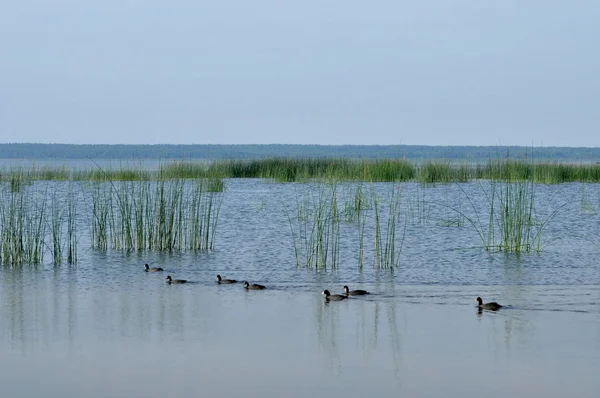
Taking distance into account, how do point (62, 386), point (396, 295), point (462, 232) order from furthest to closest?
Answer: point (462, 232)
point (396, 295)
point (62, 386)

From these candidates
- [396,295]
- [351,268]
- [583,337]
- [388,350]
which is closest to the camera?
[388,350]

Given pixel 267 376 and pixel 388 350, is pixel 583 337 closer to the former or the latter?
pixel 388 350

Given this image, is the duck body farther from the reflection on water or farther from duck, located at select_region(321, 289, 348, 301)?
duck, located at select_region(321, 289, 348, 301)

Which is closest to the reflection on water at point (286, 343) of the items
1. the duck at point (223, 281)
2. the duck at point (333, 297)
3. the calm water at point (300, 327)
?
the calm water at point (300, 327)

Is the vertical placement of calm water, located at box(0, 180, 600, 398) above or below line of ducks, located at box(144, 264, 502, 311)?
below

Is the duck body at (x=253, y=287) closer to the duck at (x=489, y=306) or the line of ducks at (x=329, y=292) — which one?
the line of ducks at (x=329, y=292)

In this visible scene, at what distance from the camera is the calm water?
6020 millimetres

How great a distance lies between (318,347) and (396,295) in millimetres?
2771

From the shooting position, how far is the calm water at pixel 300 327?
19.7 ft

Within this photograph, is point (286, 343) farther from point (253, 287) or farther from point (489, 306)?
point (253, 287)

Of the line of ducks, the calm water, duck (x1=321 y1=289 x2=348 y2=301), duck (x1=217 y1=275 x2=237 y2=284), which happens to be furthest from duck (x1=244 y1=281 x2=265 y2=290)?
duck (x1=321 y1=289 x2=348 y2=301)

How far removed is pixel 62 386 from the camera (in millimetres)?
5934

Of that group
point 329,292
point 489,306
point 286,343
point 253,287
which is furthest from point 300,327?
point 253,287

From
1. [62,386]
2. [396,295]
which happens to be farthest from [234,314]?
[62,386]
